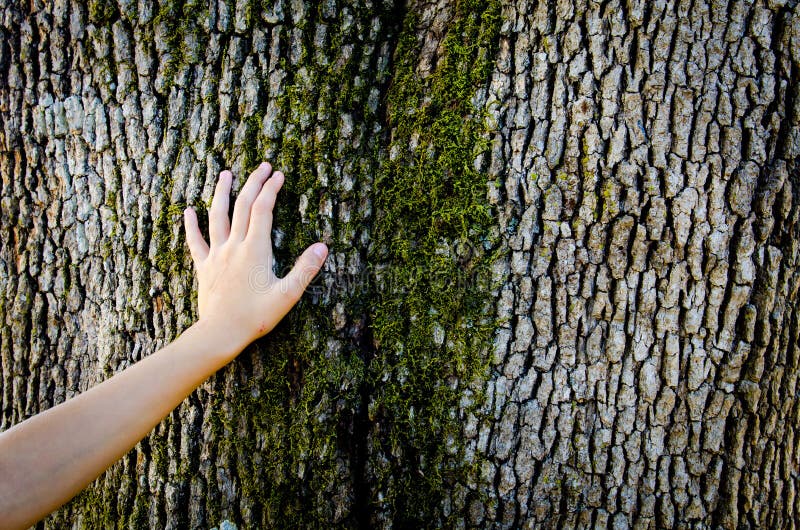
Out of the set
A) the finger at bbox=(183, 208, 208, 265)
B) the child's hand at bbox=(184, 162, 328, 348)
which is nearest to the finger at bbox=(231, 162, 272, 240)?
the child's hand at bbox=(184, 162, 328, 348)

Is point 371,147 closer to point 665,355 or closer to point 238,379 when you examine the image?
point 238,379

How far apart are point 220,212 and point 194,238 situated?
13 centimetres

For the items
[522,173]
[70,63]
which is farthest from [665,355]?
[70,63]

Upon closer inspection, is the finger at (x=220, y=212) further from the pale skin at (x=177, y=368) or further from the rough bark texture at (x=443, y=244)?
the rough bark texture at (x=443, y=244)

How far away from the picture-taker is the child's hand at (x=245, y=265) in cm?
166

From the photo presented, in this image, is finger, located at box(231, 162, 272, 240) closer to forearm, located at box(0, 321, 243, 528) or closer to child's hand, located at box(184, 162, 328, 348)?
child's hand, located at box(184, 162, 328, 348)

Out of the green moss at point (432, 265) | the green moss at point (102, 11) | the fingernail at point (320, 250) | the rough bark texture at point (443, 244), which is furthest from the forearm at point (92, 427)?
the green moss at point (102, 11)

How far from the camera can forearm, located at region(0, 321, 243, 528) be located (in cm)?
133

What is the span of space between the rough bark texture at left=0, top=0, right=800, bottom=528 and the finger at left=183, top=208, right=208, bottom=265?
0.07 m

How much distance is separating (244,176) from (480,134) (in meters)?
0.82

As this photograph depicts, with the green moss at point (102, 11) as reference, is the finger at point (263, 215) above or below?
below

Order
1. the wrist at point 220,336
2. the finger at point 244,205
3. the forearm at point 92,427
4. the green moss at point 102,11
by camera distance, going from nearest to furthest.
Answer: the forearm at point 92,427 → the wrist at point 220,336 → the finger at point 244,205 → the green moss at point 102,11

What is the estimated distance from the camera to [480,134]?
5.67ft

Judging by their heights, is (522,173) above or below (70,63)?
below
